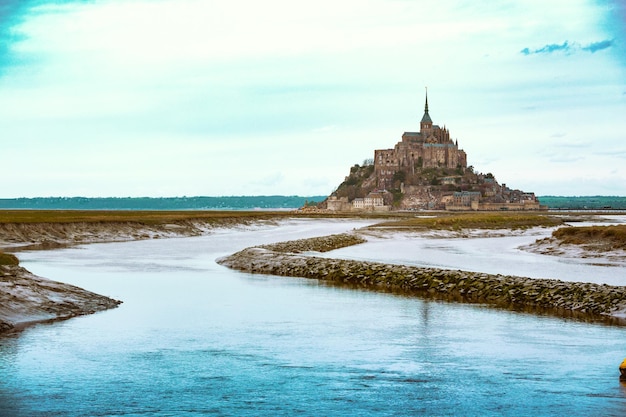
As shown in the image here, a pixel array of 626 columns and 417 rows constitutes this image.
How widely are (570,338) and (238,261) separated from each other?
24298mm

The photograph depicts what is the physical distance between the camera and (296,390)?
13.4 m

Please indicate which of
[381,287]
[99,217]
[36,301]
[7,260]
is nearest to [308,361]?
[36,301]

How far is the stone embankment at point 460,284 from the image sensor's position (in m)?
23.4

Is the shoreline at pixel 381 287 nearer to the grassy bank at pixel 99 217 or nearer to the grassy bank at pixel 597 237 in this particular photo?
the grassy bank at pixel 597 237

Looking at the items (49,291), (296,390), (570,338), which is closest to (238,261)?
(49,291)

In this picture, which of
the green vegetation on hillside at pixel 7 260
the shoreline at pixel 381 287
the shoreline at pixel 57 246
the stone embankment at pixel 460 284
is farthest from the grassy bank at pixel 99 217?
the green vegetation on hillside at pixel 7 260

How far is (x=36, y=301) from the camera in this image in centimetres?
2116

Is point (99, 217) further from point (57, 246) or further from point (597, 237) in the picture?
point (597, 237)

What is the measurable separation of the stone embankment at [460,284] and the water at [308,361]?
6.73 feet

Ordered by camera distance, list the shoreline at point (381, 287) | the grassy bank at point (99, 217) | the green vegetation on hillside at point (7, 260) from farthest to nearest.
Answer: the grassy bank at point (99, 217), the green vegetation on hillside at point (7, 260), the shoreline at point (381, 287)

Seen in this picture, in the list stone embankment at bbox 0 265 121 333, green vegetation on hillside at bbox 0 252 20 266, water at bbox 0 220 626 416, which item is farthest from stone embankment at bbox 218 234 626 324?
green vegetation on hillside at bbox 0 252 20 266

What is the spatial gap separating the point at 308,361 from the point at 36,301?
9196 mm

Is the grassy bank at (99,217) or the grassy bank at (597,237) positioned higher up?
the grassy bank at (99,217)

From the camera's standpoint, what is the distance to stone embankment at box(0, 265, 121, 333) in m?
19.8
